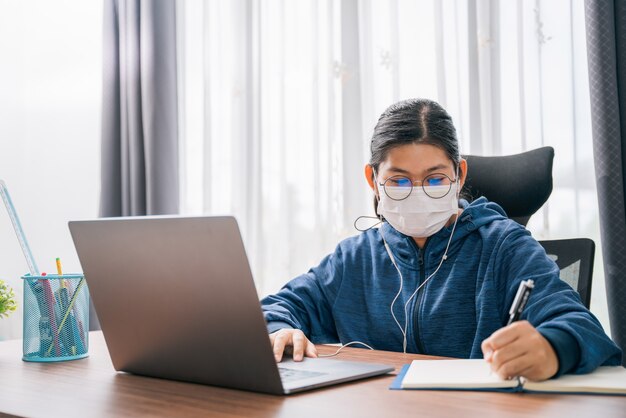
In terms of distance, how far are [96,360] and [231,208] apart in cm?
171

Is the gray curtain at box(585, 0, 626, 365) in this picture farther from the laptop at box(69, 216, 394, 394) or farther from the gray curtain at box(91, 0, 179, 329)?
the gray curtain at box(91, 0, 179, 329)

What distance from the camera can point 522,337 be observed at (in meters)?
0.92

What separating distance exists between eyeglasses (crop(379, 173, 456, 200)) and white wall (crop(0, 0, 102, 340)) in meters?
2.10

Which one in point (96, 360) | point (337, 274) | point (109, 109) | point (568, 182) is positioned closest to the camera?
point (96, 360)

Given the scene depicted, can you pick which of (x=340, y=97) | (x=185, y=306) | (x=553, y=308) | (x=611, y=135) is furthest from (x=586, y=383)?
(x=340, y=97)

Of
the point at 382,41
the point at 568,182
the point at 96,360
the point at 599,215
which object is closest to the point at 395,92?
the point at 382,41

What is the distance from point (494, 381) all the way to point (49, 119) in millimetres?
2758

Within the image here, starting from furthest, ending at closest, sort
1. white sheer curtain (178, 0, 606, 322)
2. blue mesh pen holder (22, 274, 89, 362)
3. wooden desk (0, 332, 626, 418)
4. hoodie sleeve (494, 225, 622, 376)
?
white sheer curtain (178, 0, 606, 322), blue mesh pen holder (22, 274, 89, 362), hoodie sleeve (494, 225, 622, 376), wooden desk (0, 332, 626, 418)

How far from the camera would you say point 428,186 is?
1418 millimetres

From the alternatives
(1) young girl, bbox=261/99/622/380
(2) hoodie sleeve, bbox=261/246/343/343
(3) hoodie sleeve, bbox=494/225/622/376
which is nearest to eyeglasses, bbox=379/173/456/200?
(1) young girl, bbox=261/99/622/380

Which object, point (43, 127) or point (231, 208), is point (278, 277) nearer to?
point (231, 208)

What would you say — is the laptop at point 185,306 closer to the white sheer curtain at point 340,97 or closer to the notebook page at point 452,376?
the notebook page at point 452,376

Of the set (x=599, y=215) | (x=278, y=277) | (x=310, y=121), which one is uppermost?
(x=310, y=121)

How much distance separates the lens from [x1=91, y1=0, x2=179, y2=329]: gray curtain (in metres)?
2.93
